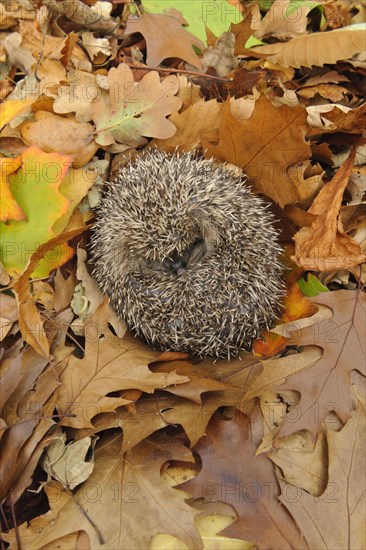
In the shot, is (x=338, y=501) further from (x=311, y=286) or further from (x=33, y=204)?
(x=33, y=204)

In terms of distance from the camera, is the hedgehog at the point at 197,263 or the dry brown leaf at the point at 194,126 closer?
the hedgehog at the point at 197,263

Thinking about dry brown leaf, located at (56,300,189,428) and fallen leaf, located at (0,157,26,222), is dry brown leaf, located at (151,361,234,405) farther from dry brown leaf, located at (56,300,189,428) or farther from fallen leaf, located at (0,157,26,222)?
fallen leaf, located at (0,157,26,222)

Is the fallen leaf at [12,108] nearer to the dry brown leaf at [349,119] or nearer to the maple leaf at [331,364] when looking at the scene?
the dry brown leaf at [349,119]

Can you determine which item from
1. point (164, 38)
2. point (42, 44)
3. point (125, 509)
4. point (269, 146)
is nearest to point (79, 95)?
point (42, 44)

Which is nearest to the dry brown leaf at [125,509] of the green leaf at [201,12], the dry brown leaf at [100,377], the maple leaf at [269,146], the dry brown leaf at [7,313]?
the dry brown leaf at [100,377]

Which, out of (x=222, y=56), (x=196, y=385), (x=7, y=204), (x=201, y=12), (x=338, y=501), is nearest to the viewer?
(x=338, y=501)

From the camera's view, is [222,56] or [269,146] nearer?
[269,146]

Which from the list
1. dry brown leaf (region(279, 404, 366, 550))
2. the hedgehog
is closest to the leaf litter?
dry brown leaf (region(279, 404, 366, 550))
